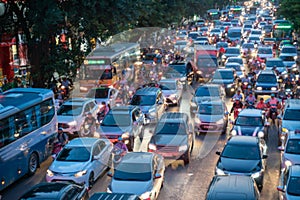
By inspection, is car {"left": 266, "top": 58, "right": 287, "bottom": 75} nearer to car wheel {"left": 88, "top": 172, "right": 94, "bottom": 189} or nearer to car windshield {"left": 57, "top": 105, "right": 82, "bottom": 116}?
car windshield {"left": 57, "top": 105, "right": 82, "bottom": 116}

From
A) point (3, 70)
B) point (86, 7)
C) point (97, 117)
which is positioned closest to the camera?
point (97, 117)

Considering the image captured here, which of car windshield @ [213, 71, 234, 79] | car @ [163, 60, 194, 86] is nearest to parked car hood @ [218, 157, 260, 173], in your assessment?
car windshield @ [213, 71, 234, 79]

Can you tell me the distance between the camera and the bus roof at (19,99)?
18.5 m

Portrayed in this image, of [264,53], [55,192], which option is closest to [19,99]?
[55,192]

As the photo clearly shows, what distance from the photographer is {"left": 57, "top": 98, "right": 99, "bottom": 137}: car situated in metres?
25.2

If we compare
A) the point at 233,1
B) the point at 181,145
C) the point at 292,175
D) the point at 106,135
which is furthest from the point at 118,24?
the point at 233,1

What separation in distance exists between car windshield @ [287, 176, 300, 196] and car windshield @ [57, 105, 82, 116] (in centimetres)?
1293

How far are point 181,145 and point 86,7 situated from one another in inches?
570

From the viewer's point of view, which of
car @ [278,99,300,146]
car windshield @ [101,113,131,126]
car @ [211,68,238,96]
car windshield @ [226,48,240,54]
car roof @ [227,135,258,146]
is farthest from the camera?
car windshield @ [226,48,240,54]

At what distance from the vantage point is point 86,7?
106 ft

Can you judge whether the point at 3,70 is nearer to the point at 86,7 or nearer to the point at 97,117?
the point at 86,7

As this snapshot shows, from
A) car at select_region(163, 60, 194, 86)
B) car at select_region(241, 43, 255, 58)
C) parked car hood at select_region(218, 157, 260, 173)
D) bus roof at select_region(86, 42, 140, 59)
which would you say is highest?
bus roof at select_region(86, 42, 140, 59)

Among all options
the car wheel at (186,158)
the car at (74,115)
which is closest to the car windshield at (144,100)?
the car at (74,115)

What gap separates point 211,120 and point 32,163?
8808mm
